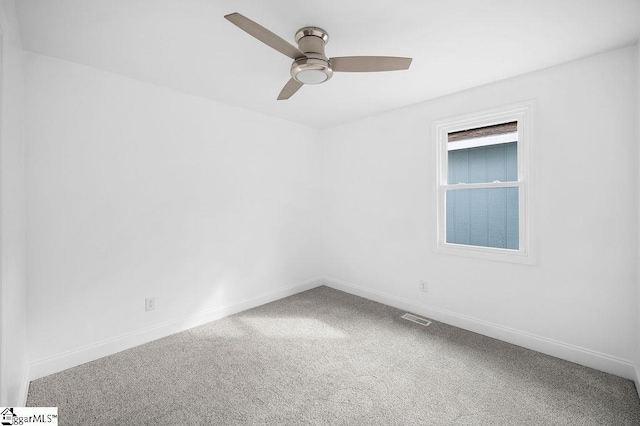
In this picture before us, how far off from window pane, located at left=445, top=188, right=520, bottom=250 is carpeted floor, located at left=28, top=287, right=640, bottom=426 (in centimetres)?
93

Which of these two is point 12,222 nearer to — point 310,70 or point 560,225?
point 310,70

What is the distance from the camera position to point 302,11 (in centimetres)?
172

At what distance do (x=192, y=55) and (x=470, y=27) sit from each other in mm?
1937

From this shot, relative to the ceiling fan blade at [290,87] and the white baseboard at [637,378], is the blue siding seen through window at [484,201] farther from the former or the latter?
the ceiling fan blade at [290,87]

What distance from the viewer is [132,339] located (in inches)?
104

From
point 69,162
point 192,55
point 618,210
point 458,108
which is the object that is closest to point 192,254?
point 69,162

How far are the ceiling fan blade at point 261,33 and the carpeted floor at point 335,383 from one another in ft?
7.14

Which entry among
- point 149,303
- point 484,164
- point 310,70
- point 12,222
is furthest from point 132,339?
point 484,164

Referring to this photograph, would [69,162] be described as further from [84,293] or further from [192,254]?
[192,254]

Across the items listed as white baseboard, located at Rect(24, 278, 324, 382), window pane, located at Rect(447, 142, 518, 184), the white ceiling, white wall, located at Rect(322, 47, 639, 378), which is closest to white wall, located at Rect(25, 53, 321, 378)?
white baseboard, located at Rect(24, 278, 324, 382)

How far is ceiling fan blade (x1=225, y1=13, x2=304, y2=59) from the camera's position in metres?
1.41

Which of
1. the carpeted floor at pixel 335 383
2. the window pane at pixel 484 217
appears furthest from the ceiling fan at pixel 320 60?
the carpeted floor at pixel 335 383

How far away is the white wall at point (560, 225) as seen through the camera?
7.16ft

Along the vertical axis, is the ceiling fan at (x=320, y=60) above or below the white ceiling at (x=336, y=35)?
below
